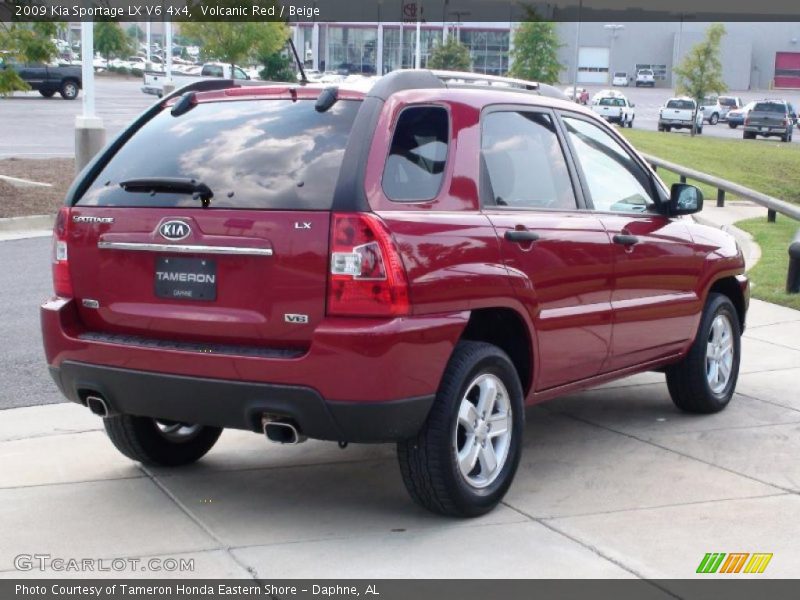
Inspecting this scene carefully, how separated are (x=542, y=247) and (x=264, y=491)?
180 centimetres

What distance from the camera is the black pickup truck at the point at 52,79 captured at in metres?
49.9

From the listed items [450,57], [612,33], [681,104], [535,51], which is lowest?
[681,104]

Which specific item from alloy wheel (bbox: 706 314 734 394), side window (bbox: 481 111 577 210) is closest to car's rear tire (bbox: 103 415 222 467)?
side window (bbox: 481 111 577 210)

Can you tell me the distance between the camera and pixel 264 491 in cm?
599

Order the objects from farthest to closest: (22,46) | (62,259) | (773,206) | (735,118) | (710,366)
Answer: (735,118) → (22,46) → (773,206) → (710,366) → (62,259)

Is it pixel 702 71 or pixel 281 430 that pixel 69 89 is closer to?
pixel 702 71

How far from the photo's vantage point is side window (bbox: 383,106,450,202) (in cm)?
525

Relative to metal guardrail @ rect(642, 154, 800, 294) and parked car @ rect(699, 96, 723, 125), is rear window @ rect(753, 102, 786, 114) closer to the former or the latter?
parked car @ rect(699, 96, 723, 125)

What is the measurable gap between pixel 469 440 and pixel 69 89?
49.1 meters

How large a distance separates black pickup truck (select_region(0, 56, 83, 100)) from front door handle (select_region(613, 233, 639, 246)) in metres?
45.3

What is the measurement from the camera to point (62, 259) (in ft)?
18.6

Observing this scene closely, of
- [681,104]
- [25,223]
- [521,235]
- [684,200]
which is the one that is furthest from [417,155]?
[681,104]

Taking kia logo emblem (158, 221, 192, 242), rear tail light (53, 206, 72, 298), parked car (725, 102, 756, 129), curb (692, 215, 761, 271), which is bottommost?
parked car (725, 102, 756, 129)

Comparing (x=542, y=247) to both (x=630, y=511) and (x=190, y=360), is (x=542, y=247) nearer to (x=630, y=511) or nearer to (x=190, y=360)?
(x=630, y=511)
